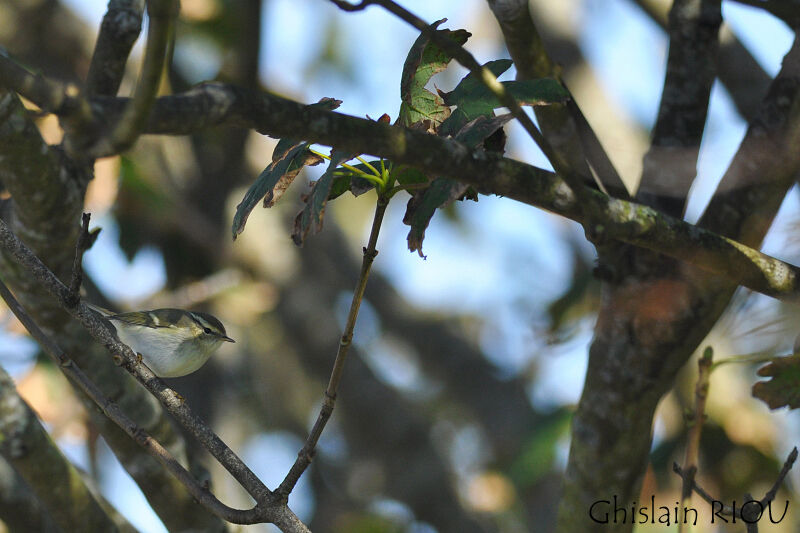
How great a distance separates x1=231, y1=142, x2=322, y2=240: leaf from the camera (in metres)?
1.37

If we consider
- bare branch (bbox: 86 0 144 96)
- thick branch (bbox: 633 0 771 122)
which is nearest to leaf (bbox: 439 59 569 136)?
bare branch (bbox: 86 0 144 96)

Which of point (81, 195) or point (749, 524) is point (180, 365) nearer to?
point (81, 195)

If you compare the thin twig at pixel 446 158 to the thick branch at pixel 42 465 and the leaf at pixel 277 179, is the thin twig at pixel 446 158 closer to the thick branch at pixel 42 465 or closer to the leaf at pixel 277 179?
the leaf at pixel 277 179

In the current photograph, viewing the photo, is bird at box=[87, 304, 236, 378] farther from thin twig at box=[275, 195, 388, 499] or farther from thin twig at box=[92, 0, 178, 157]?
thin twig at box=[92, 0, 178, 157]

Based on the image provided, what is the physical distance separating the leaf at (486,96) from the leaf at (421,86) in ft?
0.09

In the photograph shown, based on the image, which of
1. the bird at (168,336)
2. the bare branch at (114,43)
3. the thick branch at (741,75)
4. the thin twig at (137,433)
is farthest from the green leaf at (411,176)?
the thick branch at (741,75)

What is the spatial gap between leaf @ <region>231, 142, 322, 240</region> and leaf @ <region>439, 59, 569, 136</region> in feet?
0.87

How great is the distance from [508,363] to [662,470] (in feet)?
9.36

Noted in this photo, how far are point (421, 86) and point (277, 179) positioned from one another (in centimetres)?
34

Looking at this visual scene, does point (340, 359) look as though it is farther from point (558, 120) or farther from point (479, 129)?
point (558, 120)

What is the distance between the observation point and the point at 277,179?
4.53 ft

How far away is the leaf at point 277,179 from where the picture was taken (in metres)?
1.37

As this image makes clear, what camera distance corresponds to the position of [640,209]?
1465 mm

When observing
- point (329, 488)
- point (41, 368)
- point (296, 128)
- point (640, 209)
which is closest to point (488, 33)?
point (329, 488)
